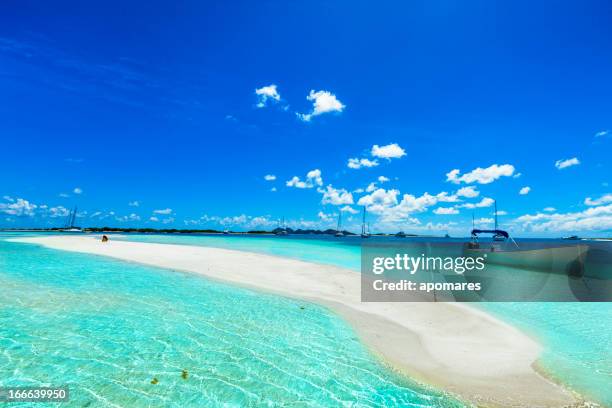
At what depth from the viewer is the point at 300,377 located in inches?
247

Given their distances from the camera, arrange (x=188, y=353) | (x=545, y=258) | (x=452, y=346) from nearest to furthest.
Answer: (x=188, y=353) → (x=452, y=346) → (x=545, y=258)

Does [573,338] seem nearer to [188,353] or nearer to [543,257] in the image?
[188,353]

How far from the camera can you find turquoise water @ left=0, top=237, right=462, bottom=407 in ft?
18.1

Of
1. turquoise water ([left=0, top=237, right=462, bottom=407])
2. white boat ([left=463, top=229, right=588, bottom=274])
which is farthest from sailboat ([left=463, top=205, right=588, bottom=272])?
turquoise water ([left=0, top=237, right=462, bottom=407])

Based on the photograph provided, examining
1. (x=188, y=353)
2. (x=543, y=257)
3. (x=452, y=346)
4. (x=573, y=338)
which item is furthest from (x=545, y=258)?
(x=188, y=353)

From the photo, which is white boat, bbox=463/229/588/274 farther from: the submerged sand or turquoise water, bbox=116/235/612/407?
the submerged sand

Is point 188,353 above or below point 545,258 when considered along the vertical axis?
below

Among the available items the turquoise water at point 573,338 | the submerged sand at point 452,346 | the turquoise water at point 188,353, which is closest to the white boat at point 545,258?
the turquoise water at point 573,338

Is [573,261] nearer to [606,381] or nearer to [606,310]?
[606,310]

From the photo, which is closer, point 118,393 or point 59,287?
point 118,393

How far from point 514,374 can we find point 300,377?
4865mm

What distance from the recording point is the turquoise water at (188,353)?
553cm

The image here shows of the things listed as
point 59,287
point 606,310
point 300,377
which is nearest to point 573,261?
point 606,310

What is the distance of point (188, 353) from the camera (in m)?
7.06
